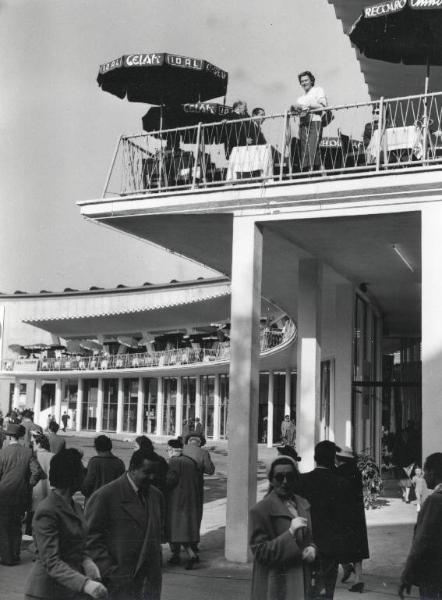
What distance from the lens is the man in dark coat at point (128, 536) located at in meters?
5.11

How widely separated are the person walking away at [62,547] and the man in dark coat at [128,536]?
33cm

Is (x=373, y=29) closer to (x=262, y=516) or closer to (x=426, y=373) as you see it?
(x=426, y=373)

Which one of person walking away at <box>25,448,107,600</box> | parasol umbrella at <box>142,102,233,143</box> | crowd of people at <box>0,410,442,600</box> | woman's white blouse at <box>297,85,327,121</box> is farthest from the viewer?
parasol umbrella at <box>142,102,233,143</box>

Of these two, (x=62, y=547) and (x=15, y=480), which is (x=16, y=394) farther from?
(x=62, y=547)

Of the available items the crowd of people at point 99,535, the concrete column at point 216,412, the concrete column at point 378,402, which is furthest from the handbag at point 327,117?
the concrete column at point 216,412

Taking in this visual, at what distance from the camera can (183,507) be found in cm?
1048

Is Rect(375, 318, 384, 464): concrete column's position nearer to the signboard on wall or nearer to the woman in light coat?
the woman in light coat

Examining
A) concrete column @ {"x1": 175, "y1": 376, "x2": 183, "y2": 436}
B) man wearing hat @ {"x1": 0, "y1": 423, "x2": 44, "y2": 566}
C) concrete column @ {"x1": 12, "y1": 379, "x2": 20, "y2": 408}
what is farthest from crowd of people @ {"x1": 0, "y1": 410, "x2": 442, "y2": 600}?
concrete column @ {"x1": 12, "y1": 379, "x2": 20, "y2": 408}

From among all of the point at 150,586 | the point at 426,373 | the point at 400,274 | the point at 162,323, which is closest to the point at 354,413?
the point at 400,274

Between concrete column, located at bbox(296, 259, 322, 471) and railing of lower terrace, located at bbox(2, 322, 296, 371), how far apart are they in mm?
17304

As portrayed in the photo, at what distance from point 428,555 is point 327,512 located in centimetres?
203

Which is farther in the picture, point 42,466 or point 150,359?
point 150,359

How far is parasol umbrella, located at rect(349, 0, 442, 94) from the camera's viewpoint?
10.8 m

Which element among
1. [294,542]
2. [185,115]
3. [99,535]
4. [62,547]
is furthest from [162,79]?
[62,547]
